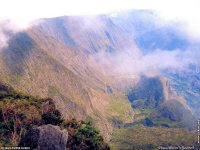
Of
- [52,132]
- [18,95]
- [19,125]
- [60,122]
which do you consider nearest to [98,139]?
[60,122]

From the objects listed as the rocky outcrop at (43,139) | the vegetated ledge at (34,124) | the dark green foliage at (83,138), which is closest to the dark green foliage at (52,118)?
the vegetated ledge at (34,124)

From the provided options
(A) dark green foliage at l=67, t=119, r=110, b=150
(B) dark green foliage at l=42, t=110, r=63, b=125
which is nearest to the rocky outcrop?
(A) dark green foliage at l=67, t=119, r=110, b=150

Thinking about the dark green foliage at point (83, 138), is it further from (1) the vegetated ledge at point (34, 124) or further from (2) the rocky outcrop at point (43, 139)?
(2) the rocky outcrop at point (43, 139)

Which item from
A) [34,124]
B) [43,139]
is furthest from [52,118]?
[43,139]

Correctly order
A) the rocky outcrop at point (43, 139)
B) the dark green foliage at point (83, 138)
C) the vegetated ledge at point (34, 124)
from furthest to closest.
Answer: the dark green foliage at point (83, 138), the vegetated ledge at point (34, 124), the rocky outcrop at point (43, 139)

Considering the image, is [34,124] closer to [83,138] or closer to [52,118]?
[52,118]

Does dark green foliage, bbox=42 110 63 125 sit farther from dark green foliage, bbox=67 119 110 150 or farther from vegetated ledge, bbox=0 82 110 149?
dark green foliage, bbox=67 119 110 150

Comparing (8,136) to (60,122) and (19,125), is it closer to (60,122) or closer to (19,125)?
(19,125)

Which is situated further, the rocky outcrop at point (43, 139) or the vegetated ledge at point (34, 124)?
the vegetated ledge at point (34, 124)
